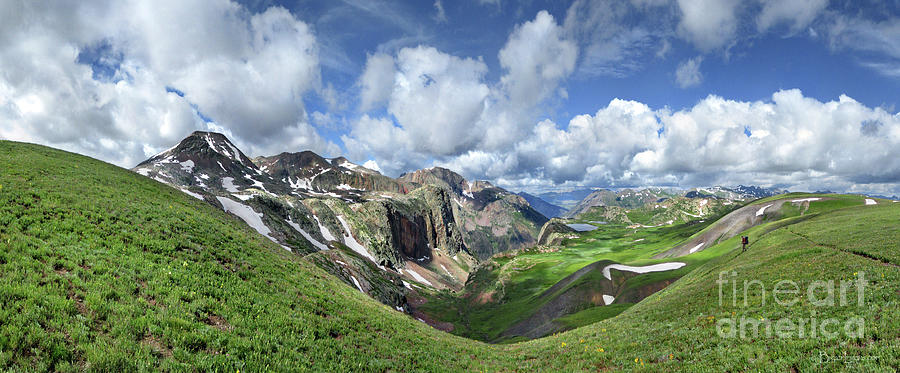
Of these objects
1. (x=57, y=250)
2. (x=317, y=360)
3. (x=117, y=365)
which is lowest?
(x=317, y=360)

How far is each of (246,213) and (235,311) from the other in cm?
7923

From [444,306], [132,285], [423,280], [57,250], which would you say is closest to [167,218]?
[57,250]

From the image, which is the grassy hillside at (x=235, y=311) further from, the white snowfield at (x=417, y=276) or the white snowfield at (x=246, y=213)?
the white snowfield at (x=417, y=276)

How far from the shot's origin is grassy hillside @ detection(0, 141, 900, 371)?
9492 millimetres

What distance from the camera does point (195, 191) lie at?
79.0 metres

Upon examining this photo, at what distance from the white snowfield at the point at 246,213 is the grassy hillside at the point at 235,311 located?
49.2 metres

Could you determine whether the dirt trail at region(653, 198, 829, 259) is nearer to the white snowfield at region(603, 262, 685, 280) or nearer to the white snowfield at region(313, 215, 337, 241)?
the white snowfield at region(603, 262, 685, 280)

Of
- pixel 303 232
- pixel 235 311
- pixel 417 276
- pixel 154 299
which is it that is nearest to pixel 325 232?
pixel 303 232

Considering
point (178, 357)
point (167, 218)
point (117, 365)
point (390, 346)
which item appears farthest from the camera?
point (167, 218)

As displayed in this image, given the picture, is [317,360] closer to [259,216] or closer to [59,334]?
[59,334]

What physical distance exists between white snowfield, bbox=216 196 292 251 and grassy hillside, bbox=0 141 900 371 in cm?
4925

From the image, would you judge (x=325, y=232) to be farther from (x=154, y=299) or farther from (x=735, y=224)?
(x=735, y=224)

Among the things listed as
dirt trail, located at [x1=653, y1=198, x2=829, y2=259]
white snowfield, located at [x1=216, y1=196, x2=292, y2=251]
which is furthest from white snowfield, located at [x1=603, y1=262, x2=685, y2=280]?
white snowfield, located at [x1=216, y1=196, x2=292, y2=251]

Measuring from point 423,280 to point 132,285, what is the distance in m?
164
